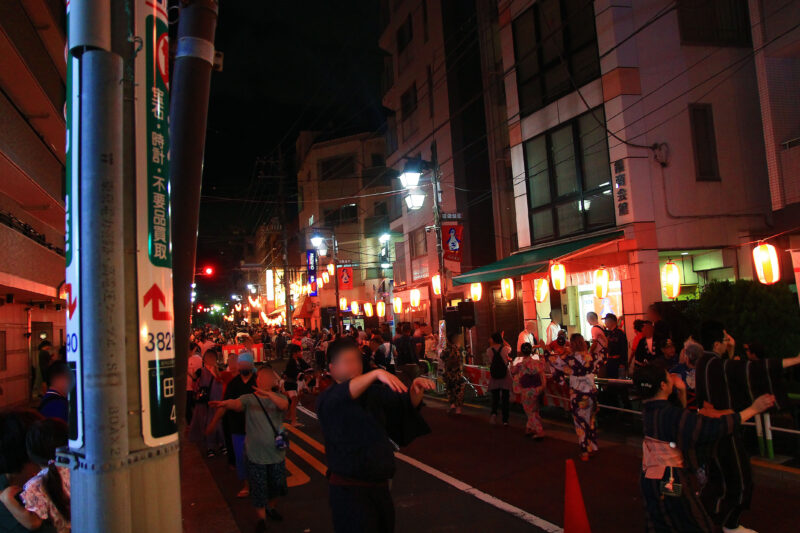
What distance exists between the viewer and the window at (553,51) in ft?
53.0

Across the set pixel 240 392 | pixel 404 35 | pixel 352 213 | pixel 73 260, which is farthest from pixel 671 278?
pixel 352 213

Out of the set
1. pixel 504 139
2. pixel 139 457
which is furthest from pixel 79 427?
pixel 504 139

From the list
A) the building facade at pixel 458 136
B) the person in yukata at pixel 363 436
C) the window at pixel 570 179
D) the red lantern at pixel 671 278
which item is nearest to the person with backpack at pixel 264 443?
the person in yukata at pixel 363 436

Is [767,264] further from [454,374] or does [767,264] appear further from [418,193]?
[418,193]

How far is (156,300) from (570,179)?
16.1m

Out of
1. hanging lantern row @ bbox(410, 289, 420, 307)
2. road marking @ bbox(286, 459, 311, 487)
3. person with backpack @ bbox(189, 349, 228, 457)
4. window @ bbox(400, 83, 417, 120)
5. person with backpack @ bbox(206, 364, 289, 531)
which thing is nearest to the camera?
person with backpack @ bbox(206, 364, 289, 531)

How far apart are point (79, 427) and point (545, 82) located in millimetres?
17748

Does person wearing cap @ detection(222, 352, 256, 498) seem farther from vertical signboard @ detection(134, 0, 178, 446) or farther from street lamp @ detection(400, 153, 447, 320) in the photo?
street lamp @ detection(400, 153, 447, 320)

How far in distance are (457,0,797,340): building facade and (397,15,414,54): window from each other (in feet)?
40.6

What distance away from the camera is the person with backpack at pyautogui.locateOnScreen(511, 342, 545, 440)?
10211mm

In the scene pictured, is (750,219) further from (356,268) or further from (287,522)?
(356,268)

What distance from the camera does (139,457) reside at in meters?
2.61

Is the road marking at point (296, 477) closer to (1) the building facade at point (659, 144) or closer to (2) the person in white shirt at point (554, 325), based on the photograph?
(1) the building facade at point (659, 144)

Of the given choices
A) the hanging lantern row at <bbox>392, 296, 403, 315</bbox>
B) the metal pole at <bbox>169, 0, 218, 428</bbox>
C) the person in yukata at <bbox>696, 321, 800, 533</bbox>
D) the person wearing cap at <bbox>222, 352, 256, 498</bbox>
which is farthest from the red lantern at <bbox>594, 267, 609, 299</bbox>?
the hanging lantern row at <bbox>392, 296, 403, 315</bbox>
